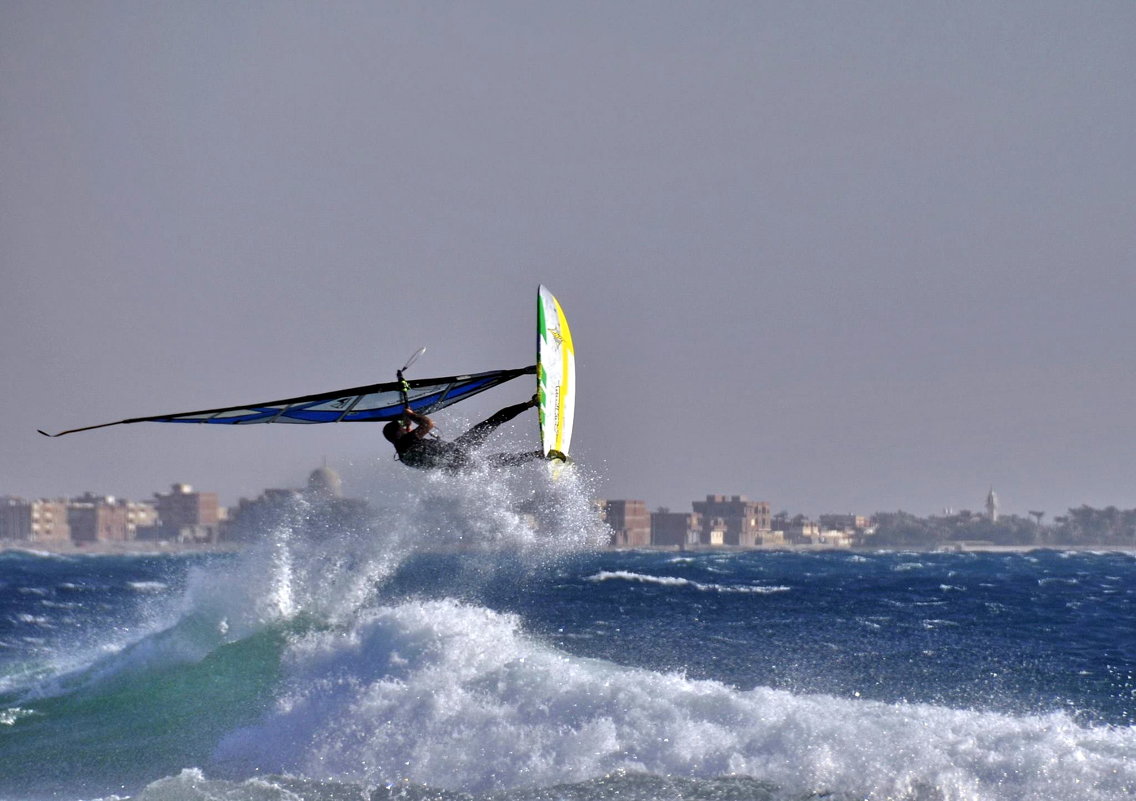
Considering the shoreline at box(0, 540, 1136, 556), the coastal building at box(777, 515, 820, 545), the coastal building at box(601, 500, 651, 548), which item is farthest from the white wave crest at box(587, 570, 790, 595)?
the coastal building at box(777, 515, 820, 545)

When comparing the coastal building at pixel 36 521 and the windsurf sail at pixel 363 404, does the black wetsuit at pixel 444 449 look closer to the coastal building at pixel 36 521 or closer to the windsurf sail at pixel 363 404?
the windsurf sail at pixel 363 404

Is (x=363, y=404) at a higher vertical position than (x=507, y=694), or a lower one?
higher

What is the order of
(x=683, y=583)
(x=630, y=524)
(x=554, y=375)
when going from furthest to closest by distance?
(x=630, y=524), (x=683, y=583), (x=554, y=375)

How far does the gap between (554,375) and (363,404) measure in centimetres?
180

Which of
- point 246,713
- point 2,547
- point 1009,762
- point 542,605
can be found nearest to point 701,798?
point 1009,762

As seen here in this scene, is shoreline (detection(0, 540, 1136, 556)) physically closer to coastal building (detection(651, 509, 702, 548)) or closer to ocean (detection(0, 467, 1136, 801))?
coastal building (detection(651, 509, 702, 548))

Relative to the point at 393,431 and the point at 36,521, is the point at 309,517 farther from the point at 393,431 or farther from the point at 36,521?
the point at 36,521

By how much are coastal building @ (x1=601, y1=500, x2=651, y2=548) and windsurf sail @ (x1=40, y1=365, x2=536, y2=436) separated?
8057cm

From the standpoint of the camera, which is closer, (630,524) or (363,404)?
(363,404)

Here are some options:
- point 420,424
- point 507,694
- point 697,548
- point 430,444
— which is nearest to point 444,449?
point 430,444

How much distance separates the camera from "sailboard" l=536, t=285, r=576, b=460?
7.66 meters

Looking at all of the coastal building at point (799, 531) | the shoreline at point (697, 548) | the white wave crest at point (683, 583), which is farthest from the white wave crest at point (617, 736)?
the coastal building at point (799, 531)

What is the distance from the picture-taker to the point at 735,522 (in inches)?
4464

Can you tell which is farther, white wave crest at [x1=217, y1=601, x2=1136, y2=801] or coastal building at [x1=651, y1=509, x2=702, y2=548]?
coastal building at [x1=651, y1=509, x2=702, y2=548]
